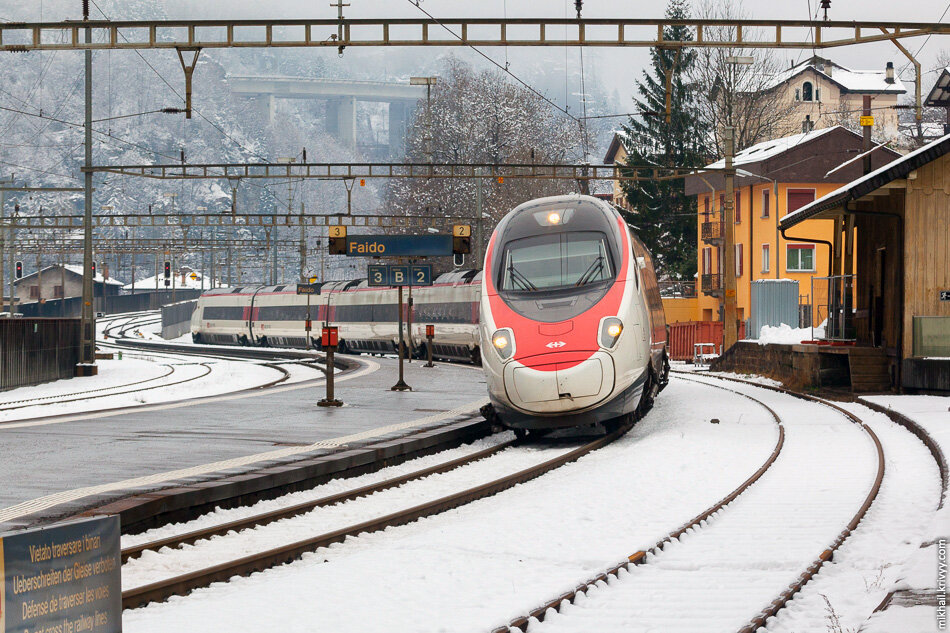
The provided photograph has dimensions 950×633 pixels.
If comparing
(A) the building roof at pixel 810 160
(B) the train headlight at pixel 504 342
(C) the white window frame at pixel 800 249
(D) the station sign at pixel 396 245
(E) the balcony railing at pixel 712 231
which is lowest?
(B) the train headlight at pixel 504 342

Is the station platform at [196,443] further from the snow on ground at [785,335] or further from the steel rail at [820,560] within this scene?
the snow on ground at [785,335]

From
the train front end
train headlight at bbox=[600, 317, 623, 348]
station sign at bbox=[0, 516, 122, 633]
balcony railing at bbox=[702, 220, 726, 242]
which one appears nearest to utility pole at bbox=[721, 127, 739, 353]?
the train front end

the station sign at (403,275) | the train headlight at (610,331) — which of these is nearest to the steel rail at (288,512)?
the train headlight at (610,331)

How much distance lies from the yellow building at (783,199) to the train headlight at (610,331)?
42228mm

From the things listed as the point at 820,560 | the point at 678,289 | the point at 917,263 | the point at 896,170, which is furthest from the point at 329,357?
the point at 678,289

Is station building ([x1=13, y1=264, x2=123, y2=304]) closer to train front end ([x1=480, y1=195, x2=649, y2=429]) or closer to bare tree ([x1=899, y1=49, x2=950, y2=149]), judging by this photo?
bare tree ([x1=899, y1=49, x2=950, y2=149])

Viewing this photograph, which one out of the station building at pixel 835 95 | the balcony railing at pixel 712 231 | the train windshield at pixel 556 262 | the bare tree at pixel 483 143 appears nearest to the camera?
the train windshield at pixel 556 262

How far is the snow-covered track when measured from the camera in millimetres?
7203

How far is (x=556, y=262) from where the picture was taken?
622 inches

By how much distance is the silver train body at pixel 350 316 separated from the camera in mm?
→ 42125

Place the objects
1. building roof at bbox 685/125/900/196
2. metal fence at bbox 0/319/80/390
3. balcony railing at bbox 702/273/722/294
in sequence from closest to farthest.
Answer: metal fence at bbox 0/319/80/390 → building roof at bbox 685/125/900/196 → balcony railing at bbox 702/273/722/294

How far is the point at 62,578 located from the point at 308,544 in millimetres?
4227

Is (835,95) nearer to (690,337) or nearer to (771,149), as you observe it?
(771,149)

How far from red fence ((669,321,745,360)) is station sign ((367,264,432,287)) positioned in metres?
28.2
